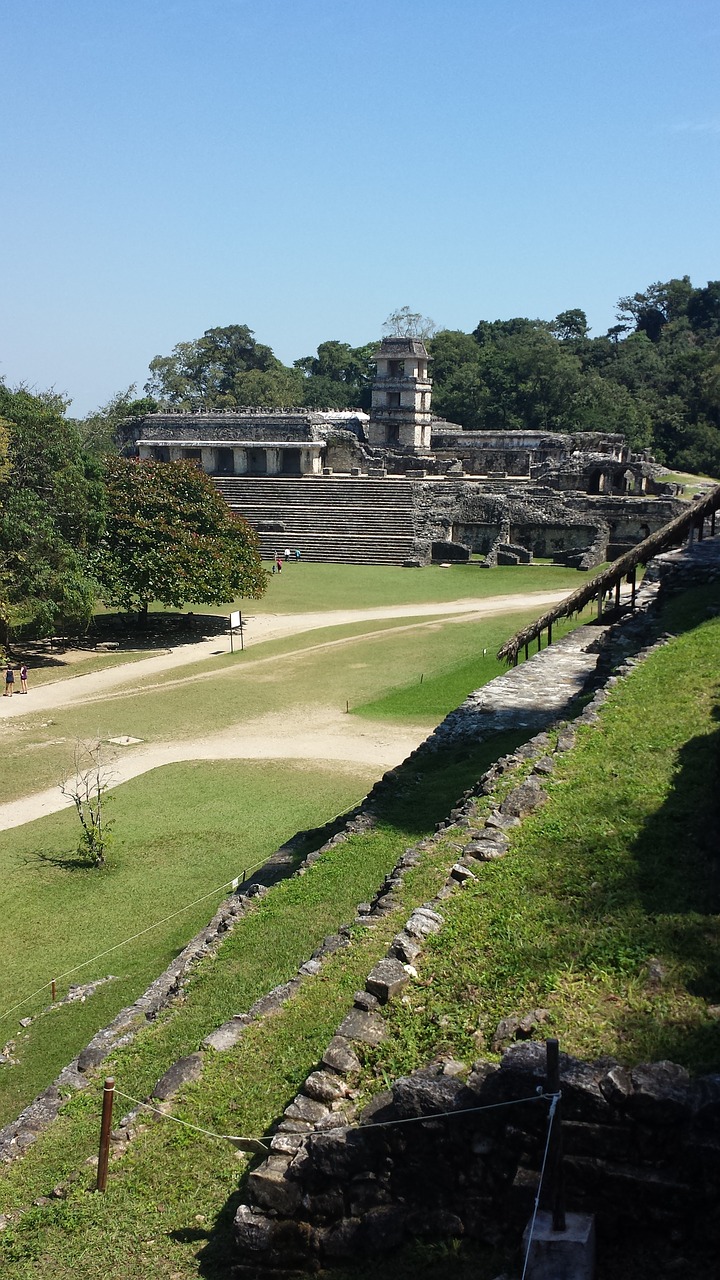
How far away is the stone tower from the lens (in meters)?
56.9

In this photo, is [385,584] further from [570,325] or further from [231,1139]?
[570,325]

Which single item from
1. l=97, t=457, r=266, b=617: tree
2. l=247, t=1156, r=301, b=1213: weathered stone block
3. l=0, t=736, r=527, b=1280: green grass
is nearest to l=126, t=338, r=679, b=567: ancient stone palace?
l=97, t=457, r=266, b=617: tree

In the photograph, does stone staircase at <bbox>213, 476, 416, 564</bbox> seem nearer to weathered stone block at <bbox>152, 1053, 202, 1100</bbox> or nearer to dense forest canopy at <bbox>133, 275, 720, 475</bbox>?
dense forest canopy at <bbox>133, 275, 720, 475</bbox>

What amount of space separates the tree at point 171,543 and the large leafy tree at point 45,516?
96 centimetres

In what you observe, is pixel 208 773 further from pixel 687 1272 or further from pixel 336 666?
pixel 687 1272

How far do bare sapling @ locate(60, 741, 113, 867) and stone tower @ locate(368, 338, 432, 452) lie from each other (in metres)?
40.2

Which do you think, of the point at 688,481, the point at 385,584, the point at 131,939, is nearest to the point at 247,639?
the point at 385,584

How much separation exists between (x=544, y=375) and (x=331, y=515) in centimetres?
2404

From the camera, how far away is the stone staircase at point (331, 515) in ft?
148

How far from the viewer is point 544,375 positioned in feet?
213

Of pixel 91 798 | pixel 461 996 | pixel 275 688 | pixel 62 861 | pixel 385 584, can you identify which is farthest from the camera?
pixel 385 584

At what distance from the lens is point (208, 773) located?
18.5 metres

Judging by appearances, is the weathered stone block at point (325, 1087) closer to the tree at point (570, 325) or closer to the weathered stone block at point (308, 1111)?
the weathered stone block at point (308, 1111)

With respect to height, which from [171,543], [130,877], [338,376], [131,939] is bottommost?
[131,939]
